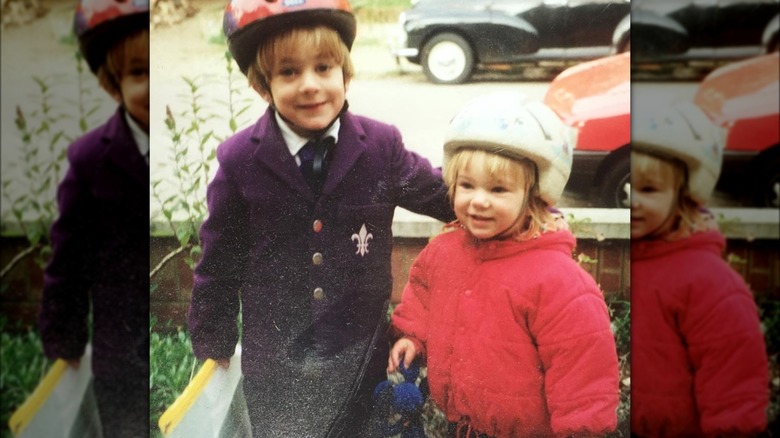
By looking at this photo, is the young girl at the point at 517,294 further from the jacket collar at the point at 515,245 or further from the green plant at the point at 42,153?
the green plant at the point at 42,153

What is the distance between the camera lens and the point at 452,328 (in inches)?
127

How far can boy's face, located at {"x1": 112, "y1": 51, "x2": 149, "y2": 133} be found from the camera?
3.37 metres

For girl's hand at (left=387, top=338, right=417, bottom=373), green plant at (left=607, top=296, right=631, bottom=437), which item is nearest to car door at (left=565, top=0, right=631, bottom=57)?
green plant at (left=607, top=296, right=631, bottom=437)

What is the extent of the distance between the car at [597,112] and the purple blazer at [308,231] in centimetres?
54

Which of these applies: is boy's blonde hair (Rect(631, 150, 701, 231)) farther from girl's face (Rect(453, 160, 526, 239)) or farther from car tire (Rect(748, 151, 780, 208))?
girl's face (Rect(453, 160, 526, 239))

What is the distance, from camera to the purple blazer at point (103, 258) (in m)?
3.42

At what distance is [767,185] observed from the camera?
3.15m

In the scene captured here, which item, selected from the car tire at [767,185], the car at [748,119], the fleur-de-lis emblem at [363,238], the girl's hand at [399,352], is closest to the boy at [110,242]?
the fleur-de-lis emblem at [363,238]

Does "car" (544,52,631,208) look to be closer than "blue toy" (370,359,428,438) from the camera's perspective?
Yes

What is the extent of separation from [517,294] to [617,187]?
58 centimetres

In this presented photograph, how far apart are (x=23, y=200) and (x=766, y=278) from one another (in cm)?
305

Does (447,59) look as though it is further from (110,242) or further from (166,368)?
(166,368)

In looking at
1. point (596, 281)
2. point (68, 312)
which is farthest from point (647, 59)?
point (68, 312)

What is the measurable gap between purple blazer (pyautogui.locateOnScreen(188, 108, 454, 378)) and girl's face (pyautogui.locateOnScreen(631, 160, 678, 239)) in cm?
73
